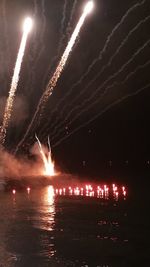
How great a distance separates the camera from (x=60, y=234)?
18656 mm

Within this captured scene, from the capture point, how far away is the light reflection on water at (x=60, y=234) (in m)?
14.4

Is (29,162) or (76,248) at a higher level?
(29,162)

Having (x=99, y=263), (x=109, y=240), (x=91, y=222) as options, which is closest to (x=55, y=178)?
(x=91, y=222)

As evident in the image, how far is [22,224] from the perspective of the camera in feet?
69.7

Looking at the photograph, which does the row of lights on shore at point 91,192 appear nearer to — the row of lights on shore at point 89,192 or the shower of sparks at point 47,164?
the row of lights on shore at point 89,192

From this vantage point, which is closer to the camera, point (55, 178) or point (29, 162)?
point (55, 178)

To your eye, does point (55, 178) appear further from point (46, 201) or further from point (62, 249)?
point (62, 249)

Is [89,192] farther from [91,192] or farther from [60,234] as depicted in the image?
[60,234]

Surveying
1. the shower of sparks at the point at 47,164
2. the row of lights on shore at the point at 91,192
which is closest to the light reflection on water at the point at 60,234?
the row of lights on shore at the point at 91,192

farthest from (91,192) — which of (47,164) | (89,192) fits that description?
(47,164)

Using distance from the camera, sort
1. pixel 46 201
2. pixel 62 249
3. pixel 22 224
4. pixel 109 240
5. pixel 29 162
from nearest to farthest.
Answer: pixel 62 249
pixel 109 240
pixel 22 224
pixel 46 201
pixel 29 162

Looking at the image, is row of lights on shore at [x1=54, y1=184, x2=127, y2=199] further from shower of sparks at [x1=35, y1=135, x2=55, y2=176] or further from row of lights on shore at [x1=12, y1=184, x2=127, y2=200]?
shower of sparks at [x1=35, y1=135, x2=55, y2=176]

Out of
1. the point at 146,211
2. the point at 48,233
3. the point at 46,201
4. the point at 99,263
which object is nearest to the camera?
the point at 99,263

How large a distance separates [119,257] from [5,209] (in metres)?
14.0
